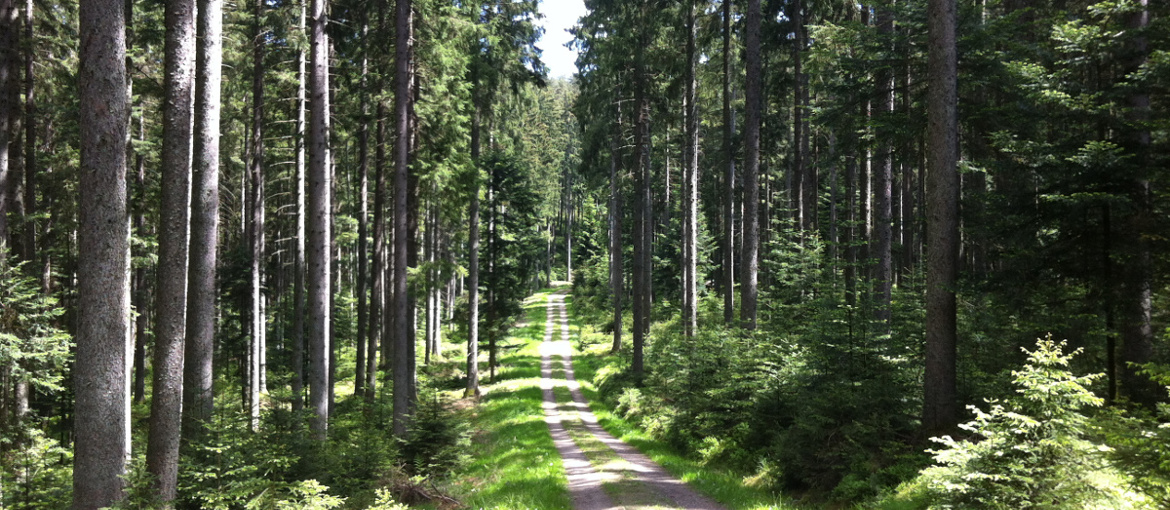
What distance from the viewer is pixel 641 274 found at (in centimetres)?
2323

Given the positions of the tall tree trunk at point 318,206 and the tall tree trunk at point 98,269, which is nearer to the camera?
the tall tree trunk at point 98,269

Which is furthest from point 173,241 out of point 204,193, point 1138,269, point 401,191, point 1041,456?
point 1138,269

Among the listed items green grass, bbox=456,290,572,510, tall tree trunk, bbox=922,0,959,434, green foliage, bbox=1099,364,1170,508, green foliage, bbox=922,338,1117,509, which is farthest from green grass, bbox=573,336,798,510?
green foliage, bbox=1099,364,1170,508

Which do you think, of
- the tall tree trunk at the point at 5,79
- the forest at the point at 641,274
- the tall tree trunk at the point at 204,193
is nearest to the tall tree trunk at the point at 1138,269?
the forest at the point at 641,274

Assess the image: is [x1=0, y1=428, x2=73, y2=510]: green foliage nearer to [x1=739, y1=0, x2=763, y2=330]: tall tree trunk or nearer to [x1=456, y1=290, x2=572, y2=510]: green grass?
[x1=456, y1=290, x2=572, y2=510]: green grass

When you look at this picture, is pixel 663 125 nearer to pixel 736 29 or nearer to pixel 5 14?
pixel 736 29

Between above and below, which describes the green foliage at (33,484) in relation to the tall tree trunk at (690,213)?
below

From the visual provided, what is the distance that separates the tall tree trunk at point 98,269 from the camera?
670 cm

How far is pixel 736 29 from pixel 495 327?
53.2 ft

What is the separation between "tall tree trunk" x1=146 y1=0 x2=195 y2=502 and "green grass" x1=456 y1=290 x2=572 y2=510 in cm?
512

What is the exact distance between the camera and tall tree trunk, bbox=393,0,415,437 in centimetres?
1573

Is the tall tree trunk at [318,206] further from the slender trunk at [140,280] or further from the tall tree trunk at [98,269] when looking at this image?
the tall tree trunk at [98,269]

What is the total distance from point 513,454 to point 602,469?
126 inches

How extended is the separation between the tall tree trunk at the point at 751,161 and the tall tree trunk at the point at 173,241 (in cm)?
1221
